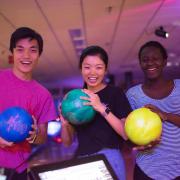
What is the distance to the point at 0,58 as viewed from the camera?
258 inches

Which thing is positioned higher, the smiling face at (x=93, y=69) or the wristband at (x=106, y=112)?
the smiling face at (x=93, y=69)

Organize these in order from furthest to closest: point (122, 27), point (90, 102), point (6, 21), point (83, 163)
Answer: point (122, 27) < point (6, 21) < point (90, 102) < point (83, 163)

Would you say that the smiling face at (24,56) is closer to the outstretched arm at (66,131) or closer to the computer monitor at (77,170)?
the outstretched arm at (66,131)

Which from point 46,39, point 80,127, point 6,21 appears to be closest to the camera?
point 80,127

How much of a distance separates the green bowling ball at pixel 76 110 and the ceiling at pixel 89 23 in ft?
7.43

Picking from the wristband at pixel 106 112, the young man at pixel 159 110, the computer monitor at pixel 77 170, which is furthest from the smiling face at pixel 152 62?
the computer monitor at pixel 77 170

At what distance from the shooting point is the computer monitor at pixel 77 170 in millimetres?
903

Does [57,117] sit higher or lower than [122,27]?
lower

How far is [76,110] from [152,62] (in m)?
0.57

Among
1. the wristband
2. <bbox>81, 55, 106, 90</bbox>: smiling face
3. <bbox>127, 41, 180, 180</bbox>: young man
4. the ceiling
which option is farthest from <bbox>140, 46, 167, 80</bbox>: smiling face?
the ceiling

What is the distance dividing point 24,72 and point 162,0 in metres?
2.59

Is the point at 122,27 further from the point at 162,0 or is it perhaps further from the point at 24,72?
the point at 24,72

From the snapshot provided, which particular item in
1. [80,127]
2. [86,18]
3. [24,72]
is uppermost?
[86,18]

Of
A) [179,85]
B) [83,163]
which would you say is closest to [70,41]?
[179,85]
